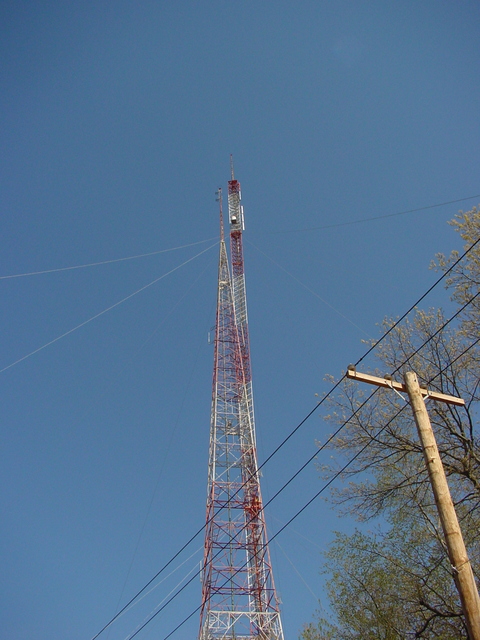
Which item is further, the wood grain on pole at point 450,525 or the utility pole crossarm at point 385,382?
the utility pole crossarm at point 385,382

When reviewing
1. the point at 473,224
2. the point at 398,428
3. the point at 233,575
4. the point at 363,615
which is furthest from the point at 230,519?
the point at 473,224

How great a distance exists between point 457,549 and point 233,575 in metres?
18.6

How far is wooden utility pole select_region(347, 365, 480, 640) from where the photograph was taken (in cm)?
676

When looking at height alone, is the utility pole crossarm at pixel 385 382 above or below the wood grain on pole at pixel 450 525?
above

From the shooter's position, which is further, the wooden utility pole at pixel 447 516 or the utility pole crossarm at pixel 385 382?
the utility pole crossarm at pixel 385 382

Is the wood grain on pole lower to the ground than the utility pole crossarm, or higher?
lower

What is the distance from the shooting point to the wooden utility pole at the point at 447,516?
22.2 ft

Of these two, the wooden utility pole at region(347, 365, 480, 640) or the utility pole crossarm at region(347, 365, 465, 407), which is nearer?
the wooden utility pole at region(347, 365, 480, 640)

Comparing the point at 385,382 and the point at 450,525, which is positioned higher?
the point at 385,382

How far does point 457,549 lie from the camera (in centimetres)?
715

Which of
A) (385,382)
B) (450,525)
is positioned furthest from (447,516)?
(385,382)

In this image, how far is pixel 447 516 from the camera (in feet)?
24.3

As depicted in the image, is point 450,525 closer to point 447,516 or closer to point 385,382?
point 447,516

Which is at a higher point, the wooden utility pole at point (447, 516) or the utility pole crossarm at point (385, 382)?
the utility pole crossarm at point (385, 382)
